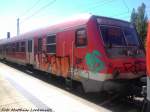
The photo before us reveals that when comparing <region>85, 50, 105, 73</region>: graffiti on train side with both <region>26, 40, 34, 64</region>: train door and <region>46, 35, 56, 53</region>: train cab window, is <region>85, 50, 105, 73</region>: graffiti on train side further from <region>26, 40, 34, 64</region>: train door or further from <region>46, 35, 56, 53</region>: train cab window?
<region>26, 40, 34, 64</region>: train door

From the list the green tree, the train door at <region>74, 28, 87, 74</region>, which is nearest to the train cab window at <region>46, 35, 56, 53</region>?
the train door at <region>74, 28, 87, 74</region>

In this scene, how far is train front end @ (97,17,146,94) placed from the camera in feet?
30.4

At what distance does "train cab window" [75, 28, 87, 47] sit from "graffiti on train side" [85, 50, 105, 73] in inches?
21.7

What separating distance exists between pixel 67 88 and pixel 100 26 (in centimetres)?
394

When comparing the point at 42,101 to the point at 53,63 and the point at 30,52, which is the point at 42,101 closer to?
the point at 53,63

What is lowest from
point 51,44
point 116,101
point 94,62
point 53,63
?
point 116,101

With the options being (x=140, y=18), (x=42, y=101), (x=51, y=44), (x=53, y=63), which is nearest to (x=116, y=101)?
(x=42, y=101)

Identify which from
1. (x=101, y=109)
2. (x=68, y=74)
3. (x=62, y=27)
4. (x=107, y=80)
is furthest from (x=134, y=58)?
(x=62, y=27)

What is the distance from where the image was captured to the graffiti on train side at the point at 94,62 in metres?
9.48

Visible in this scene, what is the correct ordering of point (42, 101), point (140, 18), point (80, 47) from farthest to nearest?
point (140, 18) → point (80, 47) → point (42, 101)

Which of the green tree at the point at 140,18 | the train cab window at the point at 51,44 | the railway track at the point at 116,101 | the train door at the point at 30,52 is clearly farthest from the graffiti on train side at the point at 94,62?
the green tree at the point at 140,18

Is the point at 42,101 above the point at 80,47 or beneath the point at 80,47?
beneath

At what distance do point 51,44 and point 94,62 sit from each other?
4.51 meters

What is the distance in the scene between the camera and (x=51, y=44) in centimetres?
1378
